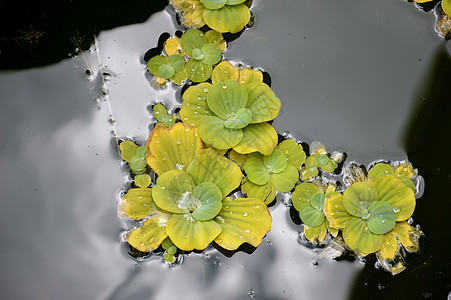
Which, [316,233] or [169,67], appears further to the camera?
[169,67]

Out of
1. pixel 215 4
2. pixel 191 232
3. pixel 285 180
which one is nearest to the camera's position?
pixel 191 232

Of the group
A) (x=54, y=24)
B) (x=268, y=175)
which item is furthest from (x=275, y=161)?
(x=54, y=24)

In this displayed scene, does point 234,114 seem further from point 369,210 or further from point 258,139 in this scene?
point 369,210

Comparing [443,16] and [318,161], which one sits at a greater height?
[443,16]

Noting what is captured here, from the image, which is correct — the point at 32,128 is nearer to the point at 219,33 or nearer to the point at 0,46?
the point at 0,46

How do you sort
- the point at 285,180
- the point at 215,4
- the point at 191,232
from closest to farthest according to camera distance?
the point at 191,232, the point at 285,180, the point at 215,4

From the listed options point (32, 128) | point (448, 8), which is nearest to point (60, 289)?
point (32, 128)

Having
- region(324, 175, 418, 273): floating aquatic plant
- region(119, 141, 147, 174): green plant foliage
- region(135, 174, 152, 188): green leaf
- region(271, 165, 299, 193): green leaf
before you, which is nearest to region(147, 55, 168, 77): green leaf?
region(119, 141, 147, 174): green plant foliage

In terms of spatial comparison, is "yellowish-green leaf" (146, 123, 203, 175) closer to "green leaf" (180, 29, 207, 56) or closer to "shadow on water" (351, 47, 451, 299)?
"green leaf" (180, 29, 207, 56)
